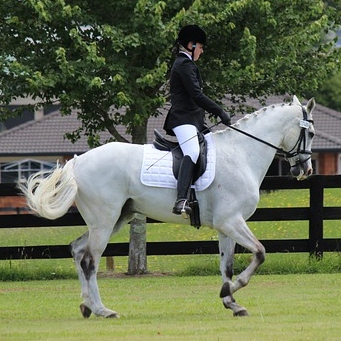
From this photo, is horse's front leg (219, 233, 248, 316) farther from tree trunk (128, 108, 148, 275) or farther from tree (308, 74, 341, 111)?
tree (308, 74, 341, 111)

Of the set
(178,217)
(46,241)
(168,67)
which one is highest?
(168,67)

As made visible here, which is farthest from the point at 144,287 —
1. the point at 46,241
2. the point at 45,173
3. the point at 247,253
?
the point at 46,241

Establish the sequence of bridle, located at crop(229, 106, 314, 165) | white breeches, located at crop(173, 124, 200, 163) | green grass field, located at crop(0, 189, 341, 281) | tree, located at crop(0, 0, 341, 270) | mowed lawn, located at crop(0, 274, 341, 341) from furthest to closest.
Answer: green grass field, located at crop(0, 189, 341, 281), tree, located at crop(0, 0, 341, 270), bridle, located at crop(229, 106, 314, 165), white breeches, located at crop(173, 124, 200, 163), mowed lawn, located at crop(0, 274, 341, 341)

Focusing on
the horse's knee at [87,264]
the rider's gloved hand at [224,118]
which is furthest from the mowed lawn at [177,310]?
the rider's gloved hand at [224,118]

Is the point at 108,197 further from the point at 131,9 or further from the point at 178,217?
the point at 131,9

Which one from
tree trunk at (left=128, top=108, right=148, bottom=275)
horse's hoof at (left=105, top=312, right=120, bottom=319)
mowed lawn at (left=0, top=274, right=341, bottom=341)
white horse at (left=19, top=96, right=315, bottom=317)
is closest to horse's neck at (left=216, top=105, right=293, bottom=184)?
white horse at (left=19, top=96, right=315, bottom=317)

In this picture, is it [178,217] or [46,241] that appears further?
[46,241]

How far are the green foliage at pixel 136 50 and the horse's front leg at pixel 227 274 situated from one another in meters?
4.86

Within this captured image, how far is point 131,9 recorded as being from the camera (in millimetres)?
16719

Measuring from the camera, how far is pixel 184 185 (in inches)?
438

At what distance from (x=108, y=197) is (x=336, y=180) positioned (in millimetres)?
6501

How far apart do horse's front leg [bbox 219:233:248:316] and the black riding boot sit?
2.26ft

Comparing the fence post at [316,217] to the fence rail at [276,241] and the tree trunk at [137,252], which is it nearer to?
the fence rail at [276,241]

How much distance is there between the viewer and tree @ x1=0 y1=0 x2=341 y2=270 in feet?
52.8
